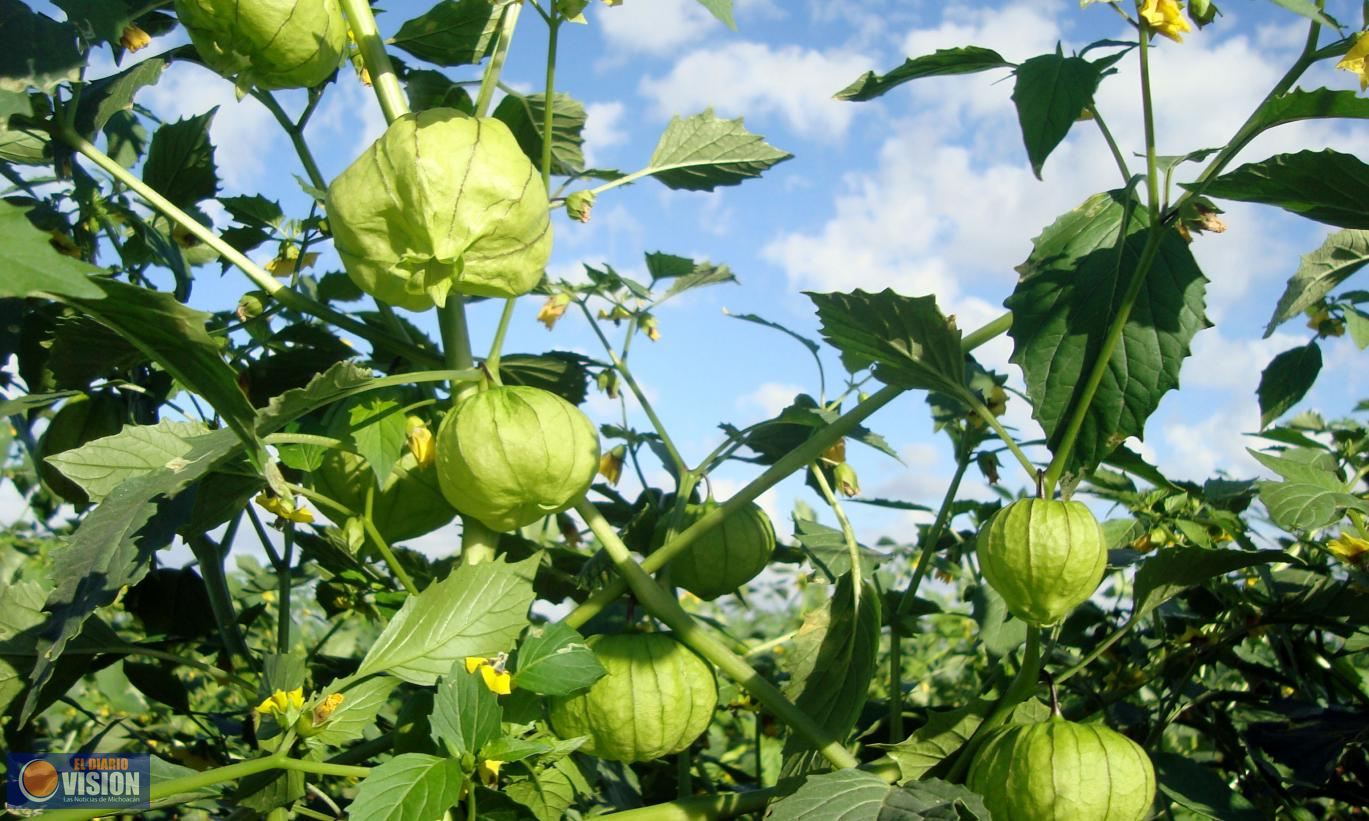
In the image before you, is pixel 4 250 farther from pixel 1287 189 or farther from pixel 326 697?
pixel 1287 189

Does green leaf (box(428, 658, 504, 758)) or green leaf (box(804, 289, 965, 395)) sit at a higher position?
green leaf (box(804, 289, 965, 395))

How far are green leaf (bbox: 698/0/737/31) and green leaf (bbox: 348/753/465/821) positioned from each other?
0.62 metres

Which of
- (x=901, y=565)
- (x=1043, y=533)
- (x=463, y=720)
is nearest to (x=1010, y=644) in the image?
(x=1043, y=533)

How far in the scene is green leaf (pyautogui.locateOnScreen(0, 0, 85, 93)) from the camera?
101 cm

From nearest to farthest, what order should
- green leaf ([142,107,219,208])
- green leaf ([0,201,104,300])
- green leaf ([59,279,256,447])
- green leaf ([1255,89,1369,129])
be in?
green leaf ([0,201,104,300]) → green leaf ([59,279,256,447]) → green leaf ([1255,89,1369,129]) → green leaf ([142,107,219,208])

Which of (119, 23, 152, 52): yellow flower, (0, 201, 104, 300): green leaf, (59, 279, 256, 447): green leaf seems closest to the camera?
(0, 201, 104, 300): green leaf

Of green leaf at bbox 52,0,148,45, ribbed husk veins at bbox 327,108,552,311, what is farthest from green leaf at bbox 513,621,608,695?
green leaf at bbox 52,0,148,45

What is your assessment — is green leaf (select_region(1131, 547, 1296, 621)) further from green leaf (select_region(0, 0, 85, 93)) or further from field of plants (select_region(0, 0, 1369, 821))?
green leaf (select_region(0, 0, 85, 93))

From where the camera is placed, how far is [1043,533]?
903mm

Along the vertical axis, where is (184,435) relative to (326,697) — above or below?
above

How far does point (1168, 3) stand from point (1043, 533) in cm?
50

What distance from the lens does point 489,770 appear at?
35.8 inches

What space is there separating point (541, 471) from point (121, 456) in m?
0.47

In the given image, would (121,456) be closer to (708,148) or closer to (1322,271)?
(708,148)
